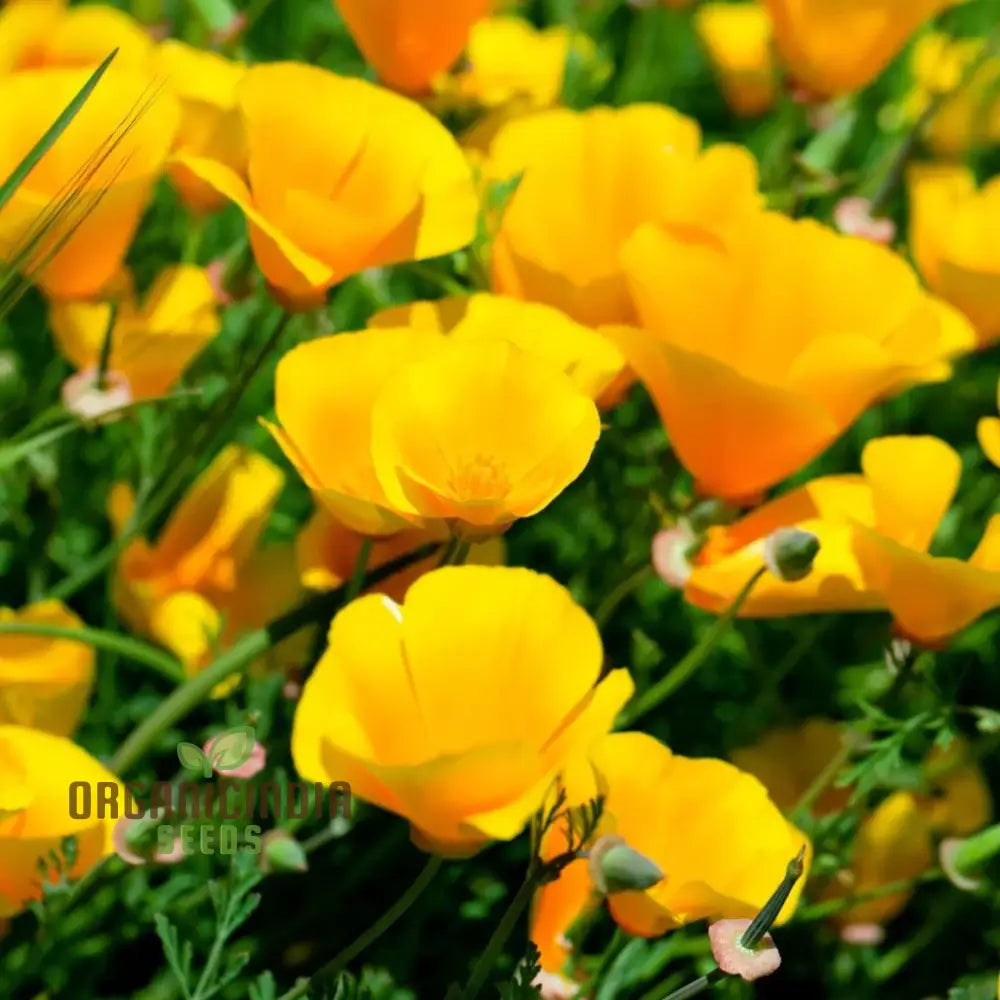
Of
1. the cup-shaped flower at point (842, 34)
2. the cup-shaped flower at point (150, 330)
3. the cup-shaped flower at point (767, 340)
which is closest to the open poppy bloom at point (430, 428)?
the cup-shaped flower at point (767, 340)

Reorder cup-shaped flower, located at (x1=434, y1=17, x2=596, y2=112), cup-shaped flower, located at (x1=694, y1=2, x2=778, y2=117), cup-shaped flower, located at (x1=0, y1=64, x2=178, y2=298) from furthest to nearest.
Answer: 1. cup-shaped flower, located at (x1=694, y1=2, x2=778, y2=117)
2. cup-shaped flower, located at (x1=434, y1=17, x2=596, y2=112)
3. cup-shaped flower, located at (x1=0, y1=64, x2=178, y2=298)

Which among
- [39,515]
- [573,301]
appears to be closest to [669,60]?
[573,301]


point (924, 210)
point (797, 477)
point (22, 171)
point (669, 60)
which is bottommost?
point (797, 477)

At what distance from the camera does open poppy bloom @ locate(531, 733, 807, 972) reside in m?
0.64

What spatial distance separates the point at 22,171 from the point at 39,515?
1.18ft

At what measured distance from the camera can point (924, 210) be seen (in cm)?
106

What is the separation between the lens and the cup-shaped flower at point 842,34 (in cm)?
107

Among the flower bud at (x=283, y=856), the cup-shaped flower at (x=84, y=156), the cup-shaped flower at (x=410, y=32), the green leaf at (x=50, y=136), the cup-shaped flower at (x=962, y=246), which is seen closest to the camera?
the green leaf at (x=50, y=136)

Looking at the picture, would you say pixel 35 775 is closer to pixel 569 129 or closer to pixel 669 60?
pixel 569 129

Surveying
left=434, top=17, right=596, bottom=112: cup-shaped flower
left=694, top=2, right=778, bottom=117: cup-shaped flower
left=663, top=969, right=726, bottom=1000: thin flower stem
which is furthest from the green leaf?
left=694, top=2, right=778, bottom=117: cup-shaped flower

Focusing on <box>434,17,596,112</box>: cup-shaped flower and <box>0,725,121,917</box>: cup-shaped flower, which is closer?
<box>0,725,121,917</box>: cup-shaped flower

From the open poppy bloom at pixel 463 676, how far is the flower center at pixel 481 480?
5cm

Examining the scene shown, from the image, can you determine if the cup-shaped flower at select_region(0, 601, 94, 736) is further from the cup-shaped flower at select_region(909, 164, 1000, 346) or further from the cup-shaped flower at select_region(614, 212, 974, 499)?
the cup-shaped flower at select_region(909, 164, 1000, 346)

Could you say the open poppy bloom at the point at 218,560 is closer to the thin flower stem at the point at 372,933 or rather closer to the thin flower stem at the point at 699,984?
the thin flower stem at the point at 372,933
